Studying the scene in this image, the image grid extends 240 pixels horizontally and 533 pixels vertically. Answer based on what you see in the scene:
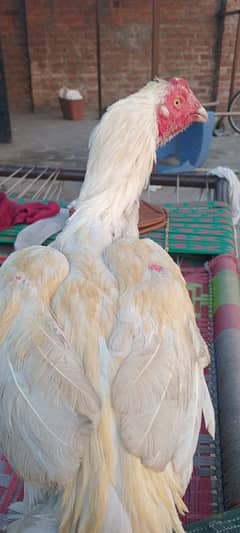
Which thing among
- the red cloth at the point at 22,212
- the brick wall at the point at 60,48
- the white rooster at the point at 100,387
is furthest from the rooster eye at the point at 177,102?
the brick wall at the point at 60,48

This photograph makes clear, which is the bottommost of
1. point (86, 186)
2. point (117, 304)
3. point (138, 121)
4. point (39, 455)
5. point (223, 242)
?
point (223, 242)

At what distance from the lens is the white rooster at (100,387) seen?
84 centimetres

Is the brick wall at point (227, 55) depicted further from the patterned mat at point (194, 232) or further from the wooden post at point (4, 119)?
the patterned mat at point (194, 232)

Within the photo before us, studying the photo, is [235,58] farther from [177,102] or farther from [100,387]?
[100,387]

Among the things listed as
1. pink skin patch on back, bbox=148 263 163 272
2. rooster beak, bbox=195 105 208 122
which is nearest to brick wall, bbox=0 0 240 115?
rooster beak, bbox=195 105 208 122

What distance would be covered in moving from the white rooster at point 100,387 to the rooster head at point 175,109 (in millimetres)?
575

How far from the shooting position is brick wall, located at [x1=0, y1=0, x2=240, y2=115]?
691 centimetres

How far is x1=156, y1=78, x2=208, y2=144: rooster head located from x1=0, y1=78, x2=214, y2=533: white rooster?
575mm

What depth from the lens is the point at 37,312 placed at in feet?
3.50

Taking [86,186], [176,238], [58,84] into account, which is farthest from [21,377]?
[58,84]

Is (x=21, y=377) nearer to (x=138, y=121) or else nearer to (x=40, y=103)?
(x=138, y=121)

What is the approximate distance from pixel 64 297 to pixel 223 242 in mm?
1571

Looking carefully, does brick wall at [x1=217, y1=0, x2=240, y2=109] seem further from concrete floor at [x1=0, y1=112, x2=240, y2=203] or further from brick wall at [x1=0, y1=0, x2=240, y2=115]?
concrete floor at [x1=0, y1=112, x2=240, y2=203]

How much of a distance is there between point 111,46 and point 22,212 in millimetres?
5489
